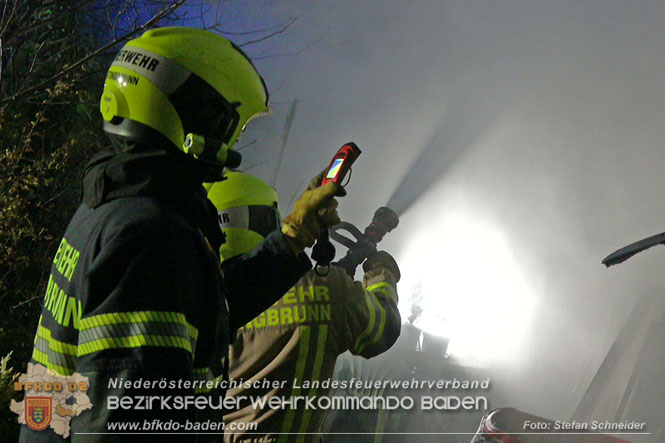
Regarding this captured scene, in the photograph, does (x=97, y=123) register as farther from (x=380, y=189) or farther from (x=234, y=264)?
(x=234, y=264)

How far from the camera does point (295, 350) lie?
231 cm

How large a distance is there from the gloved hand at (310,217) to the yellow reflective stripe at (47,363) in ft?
2.41

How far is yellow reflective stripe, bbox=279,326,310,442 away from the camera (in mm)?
2307

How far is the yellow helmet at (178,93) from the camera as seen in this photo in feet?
4.84

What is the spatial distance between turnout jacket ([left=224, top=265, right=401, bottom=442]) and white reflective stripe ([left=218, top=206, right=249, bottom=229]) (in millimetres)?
504

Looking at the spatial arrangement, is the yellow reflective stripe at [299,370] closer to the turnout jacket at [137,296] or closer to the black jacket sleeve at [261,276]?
the black jacket sleeve at [261,276]

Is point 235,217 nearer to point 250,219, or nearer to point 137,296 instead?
point 250,219

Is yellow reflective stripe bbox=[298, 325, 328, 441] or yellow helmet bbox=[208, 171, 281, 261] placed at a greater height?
yellow helmet bbox=[208, 171, 281, 261]

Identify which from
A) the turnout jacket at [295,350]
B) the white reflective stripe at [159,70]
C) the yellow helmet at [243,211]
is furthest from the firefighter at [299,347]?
the white reflective stripe at [159,70]

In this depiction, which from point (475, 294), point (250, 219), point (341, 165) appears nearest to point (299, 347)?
point (250, 219)

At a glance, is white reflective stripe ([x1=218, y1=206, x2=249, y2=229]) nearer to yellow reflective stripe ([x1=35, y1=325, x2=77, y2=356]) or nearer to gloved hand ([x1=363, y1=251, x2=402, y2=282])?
gloved hand ([x1=363, y1=251, x2=402, y2=282])

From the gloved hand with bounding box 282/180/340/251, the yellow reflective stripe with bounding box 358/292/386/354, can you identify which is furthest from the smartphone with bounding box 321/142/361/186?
the yellow reflective stripe with bounding box 358/292/386/354

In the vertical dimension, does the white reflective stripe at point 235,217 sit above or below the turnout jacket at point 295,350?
above

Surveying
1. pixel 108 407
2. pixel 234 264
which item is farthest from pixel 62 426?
pixel 234 264
